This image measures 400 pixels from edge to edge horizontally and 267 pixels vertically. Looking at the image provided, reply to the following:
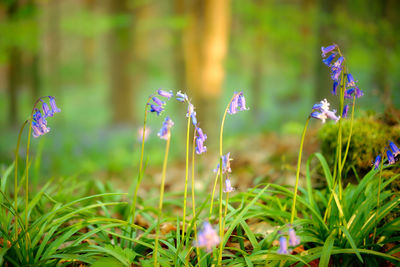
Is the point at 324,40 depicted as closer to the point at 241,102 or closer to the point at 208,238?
the point at 241,102

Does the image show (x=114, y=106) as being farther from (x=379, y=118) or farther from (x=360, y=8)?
(x=379, y=118)

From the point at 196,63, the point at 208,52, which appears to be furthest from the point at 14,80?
the point at 208,52

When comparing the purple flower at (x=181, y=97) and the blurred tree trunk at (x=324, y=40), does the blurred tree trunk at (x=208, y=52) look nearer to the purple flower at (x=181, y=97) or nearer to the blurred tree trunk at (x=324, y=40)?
the blurred tree trunk at (x=324, y=40)

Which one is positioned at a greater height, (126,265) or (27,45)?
(27,45)

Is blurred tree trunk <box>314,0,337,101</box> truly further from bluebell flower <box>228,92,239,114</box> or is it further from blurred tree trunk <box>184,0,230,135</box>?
bluebell flower <box>228,92,239,114</box>

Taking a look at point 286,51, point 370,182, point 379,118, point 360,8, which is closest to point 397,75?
point 360,8

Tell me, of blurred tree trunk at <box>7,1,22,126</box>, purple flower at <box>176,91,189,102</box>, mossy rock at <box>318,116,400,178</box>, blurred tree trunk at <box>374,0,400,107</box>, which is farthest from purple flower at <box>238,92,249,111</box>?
blurred tree trunk at <box>7,1,22,126</box>
